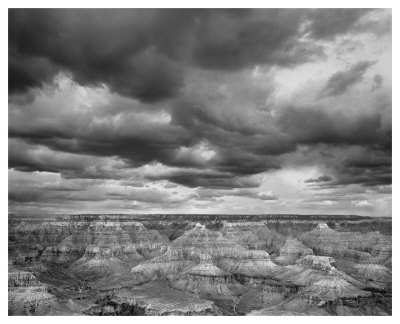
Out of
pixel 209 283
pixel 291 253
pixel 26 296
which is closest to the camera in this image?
pixel 26 296

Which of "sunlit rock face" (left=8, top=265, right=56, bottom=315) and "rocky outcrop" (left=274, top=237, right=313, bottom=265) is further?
"rocky outcrop" (left=274, top=237, right=313, bottom=265)

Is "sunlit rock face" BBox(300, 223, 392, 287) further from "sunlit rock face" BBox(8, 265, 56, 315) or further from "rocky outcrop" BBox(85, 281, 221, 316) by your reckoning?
"sunlit rock face" BBox(8, 265, 56, 315)

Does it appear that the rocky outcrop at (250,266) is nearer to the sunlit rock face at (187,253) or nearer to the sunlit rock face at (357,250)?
the sunlit rock face at (187,253)

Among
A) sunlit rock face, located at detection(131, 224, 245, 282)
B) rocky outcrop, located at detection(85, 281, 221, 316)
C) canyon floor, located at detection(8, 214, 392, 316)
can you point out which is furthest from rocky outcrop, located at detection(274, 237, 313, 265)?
rocky outcrop, located at detection(85, 281, 221, 316)

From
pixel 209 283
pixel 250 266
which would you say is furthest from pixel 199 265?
pixel 250 266

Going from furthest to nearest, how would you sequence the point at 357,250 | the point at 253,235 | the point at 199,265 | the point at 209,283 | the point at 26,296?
the point at 253,235, the point at 357,250, the point at 199,265, the point at 209,283, the point at 26,296

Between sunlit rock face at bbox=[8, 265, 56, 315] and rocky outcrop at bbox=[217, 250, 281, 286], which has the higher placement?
sunlit rock face at bbox=[8, 265, 56, 315]

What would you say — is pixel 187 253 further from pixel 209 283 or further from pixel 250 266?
pixel 209 283

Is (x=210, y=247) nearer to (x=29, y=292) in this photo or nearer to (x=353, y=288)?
(x=353, y=288)
